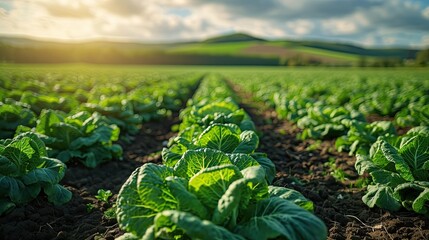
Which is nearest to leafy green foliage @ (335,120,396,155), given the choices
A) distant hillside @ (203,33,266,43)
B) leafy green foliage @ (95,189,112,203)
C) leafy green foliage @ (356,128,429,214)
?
leafy green foliage @ (356,128,429,214)

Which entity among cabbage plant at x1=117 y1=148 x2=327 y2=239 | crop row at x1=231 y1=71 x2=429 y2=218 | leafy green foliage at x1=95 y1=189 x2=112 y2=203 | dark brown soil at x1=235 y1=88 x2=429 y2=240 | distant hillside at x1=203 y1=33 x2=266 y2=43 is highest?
distant hillside at x1=203 y1=33 x2=266 y2=43

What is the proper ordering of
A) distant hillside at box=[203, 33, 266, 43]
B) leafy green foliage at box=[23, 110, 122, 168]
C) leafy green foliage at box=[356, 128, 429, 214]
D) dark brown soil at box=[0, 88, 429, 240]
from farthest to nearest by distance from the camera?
distant hillside at box=[203, 33, 266, 43]
leafy green foliage at box=[23, 110, 122, 168]
leafy green foliage at box=[356, 128, 429, 214]
dark brown soil at box=[0, 88, 429, 240]

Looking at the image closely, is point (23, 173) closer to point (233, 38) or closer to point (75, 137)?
point (75, 137)

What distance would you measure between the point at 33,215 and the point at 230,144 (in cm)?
234

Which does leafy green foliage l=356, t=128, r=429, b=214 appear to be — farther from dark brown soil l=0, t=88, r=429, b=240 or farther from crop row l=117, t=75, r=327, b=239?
crop row l=117, t=75, r=327, b=239

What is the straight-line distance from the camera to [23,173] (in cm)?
369

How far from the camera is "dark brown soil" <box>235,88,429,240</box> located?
347 centimetres

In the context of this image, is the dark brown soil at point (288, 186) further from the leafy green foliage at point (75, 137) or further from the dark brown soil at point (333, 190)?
the leafy green foliage at point (75, 137)

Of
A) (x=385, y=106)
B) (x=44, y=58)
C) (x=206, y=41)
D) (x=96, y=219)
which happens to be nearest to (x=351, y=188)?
(x=96, y=219)

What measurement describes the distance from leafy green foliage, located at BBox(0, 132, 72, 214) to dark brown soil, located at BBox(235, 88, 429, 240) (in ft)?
9.92

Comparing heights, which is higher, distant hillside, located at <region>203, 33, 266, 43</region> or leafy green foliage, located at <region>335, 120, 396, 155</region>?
distant hillside, located at <region>203, 33, 266, 43</region>

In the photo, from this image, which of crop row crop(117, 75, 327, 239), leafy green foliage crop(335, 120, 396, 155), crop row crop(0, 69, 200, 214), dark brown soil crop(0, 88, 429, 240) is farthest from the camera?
leafy green foliage crop(335, 120, 396, 155)

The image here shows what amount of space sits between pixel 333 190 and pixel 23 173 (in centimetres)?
403

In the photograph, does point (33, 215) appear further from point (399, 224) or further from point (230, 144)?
point (399, 224)
